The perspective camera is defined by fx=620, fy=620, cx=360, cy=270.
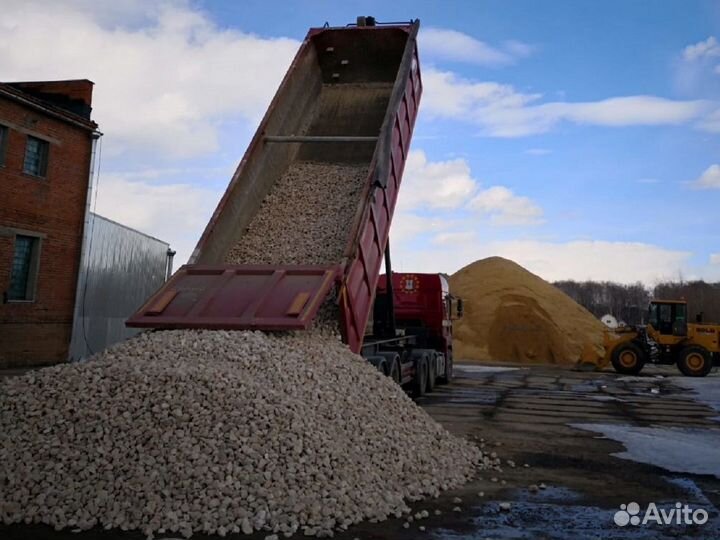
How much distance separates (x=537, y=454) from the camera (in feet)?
25.4

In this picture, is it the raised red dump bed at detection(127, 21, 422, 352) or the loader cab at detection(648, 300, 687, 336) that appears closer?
the raised red dump bed at detection(127, 21, 422, 352)

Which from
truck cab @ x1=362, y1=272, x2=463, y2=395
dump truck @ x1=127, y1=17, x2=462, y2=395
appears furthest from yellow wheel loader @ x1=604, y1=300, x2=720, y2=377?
dump truck @ x1=127, y1=17, x2=462, y2=395

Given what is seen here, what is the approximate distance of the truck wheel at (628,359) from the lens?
862 inches

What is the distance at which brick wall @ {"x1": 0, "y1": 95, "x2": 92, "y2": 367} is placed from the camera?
14070 millimetres

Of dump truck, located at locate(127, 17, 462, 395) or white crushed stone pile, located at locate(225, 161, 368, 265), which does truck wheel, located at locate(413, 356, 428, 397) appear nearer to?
dump truck, located at locate(127, 17, 462, 395)

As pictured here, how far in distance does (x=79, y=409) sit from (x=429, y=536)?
318 centimetres

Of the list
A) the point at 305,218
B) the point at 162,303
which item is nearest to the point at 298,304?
the point at 162,303

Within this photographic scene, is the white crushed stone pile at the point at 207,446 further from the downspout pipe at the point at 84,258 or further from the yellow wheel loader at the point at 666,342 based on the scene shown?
the yellow wheel loader at the point at 666,342

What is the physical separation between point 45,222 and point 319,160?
819 centimetres

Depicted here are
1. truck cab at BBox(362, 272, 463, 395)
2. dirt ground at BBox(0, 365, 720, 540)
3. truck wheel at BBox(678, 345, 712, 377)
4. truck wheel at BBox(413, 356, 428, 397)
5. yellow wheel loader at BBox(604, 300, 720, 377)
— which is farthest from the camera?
yellow wheel loader at BBox(604, 300, 720, 377)

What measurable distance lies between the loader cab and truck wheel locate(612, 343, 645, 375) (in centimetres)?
114

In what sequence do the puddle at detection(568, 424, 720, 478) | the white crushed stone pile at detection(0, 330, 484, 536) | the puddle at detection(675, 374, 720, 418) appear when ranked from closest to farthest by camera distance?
the white crushed stone pile at detection(0, 330, 484, 536) < the puddle at detection(568, 424, 720, 478) < the puddle at detection(675, 374, 720, 418)

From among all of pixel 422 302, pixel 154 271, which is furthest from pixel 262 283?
pixel 154 271

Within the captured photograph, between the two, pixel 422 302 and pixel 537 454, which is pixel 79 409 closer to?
pixel 537 454
